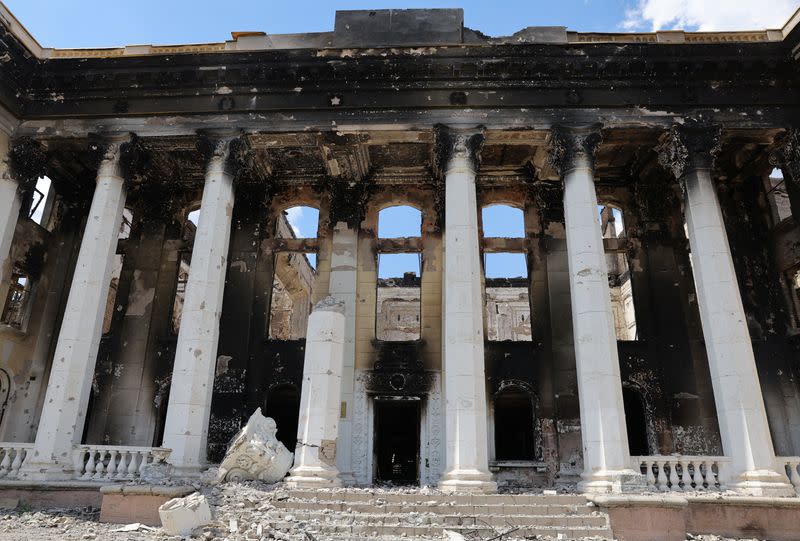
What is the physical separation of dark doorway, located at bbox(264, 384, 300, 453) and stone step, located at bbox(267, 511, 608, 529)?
8142 mm

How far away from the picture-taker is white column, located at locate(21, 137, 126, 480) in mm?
12648

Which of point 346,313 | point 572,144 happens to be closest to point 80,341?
point 346,313

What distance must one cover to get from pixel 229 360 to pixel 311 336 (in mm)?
6026

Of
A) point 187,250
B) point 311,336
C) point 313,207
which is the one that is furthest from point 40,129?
point 311,336

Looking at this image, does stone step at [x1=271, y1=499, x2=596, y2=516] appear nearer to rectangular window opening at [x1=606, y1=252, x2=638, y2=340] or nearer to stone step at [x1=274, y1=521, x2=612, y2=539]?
stone step at [x1=274, y1=521, x2=612, y2=539]

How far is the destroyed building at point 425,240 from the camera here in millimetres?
12844

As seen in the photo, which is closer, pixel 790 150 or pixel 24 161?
pixel 790 150

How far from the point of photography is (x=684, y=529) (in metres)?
9.55

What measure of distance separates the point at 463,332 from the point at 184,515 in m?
6.42

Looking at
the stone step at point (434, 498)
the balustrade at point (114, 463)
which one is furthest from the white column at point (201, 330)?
the stone step at point (434, 498)

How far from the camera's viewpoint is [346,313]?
17.2m

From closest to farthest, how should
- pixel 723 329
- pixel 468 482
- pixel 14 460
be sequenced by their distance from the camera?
pixel 468 482, pixel 723 329, pixel 14 460

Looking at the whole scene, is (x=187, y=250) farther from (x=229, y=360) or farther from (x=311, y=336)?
(x=311, y=336)

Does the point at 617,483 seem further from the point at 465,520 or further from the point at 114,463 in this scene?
the point at 114,463
